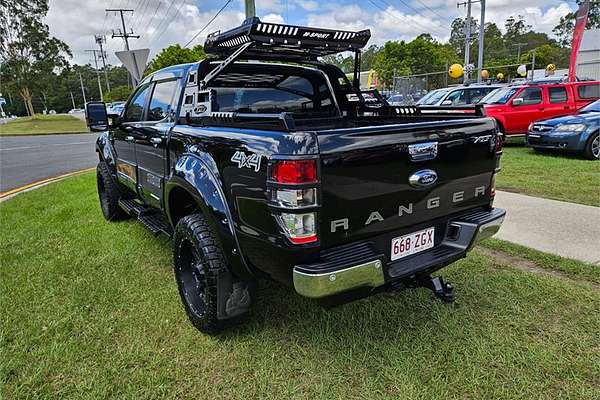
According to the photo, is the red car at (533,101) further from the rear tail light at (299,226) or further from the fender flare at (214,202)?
the rear tail light at (299,226)

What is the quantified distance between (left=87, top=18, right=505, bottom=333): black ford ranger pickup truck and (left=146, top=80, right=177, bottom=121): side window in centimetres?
2

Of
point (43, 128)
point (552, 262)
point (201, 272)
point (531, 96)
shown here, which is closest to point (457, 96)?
point (531, 96)

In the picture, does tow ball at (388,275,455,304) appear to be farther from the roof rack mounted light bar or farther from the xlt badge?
the roof rack mounted light bar

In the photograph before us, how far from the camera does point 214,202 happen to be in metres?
2.51

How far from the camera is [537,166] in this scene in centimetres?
802

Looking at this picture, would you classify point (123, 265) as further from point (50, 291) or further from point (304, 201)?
point (304, 201)

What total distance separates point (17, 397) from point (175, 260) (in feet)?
3.89

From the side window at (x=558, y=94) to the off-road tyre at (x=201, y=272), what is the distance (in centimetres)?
1157

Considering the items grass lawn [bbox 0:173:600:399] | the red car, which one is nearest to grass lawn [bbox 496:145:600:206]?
the red car

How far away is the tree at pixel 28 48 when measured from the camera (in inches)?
1588

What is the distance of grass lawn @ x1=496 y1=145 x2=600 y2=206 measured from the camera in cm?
589

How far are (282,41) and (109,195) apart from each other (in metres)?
3.32

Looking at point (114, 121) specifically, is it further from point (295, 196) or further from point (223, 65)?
point (295, 196)

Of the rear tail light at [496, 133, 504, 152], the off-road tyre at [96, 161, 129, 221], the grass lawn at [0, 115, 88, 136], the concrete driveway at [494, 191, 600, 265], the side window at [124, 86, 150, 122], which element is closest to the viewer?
the rear tail light at [496, 133, 504, 152]
